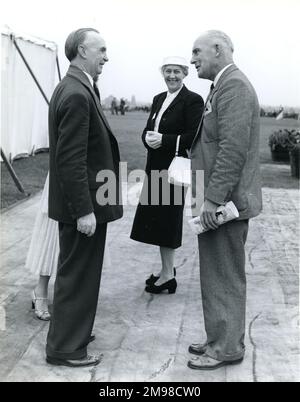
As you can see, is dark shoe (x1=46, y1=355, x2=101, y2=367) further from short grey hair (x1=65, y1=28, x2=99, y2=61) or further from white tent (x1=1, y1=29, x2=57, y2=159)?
white tent (x1=1, y1=29, x2=57, y2=159)

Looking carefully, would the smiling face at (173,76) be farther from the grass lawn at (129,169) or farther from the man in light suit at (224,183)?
the grass lawn at (129,169)

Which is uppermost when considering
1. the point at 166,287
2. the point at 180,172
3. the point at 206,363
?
the point at 180,172

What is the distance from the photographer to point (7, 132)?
13.5m

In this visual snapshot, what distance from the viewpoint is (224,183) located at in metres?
3.59

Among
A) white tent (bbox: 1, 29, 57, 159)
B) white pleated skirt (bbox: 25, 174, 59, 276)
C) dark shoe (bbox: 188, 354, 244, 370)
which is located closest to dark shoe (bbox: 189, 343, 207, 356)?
dark shoe (bbox: 188, 354, 244, 370)

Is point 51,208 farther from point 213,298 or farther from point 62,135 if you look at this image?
point 213,298

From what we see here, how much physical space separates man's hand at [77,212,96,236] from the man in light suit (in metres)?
0.64

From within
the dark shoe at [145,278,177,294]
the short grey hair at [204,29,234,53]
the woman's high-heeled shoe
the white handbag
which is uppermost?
the short grey hair at [204,29,234,53]

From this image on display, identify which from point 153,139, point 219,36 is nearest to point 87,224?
point 219,36

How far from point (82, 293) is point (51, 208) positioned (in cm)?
54

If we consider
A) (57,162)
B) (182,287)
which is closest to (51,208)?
(57,162)

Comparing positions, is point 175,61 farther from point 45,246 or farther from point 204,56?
point 45,246

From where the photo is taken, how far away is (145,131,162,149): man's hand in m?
5.19

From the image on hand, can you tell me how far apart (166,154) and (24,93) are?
10121 millimetres
